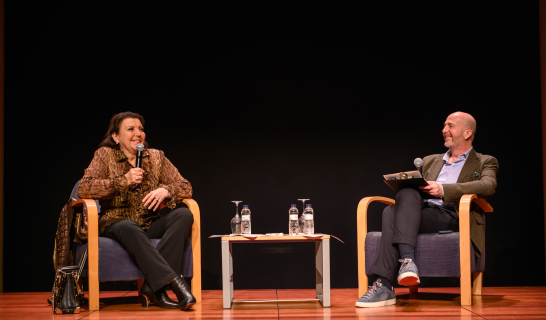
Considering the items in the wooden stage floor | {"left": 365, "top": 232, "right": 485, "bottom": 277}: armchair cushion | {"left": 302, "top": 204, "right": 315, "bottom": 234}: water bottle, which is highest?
{"left": 302, "top": 204, "right": 315, "bottom": 234}: water bottle

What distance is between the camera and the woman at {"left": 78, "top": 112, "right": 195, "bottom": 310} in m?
2.54

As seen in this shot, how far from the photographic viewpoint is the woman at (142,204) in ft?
8.32

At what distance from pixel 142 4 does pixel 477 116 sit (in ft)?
8.55

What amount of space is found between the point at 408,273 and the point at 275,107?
1765mm

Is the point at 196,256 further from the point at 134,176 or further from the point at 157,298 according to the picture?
the point at 134,176

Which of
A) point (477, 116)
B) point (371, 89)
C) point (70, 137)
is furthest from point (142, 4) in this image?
point (477, 116)

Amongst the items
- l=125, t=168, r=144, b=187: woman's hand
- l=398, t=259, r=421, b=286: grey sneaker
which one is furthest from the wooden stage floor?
l=125, t=168, r=144, b=187: woman's hand

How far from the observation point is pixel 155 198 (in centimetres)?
284

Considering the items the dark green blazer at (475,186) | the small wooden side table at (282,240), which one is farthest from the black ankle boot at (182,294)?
the dark green blazer at (475,186)

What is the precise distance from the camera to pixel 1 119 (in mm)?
3672

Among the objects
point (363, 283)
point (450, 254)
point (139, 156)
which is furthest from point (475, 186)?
point (139, 156)

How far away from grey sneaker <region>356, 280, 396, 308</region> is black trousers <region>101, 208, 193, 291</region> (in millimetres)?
926

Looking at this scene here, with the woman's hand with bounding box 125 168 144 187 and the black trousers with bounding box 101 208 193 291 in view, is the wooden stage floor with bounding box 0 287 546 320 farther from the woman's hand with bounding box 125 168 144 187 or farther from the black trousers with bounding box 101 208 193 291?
the woman's hand with bounding box 125 168 144 187

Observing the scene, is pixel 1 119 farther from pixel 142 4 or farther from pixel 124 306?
pixel 124 306
